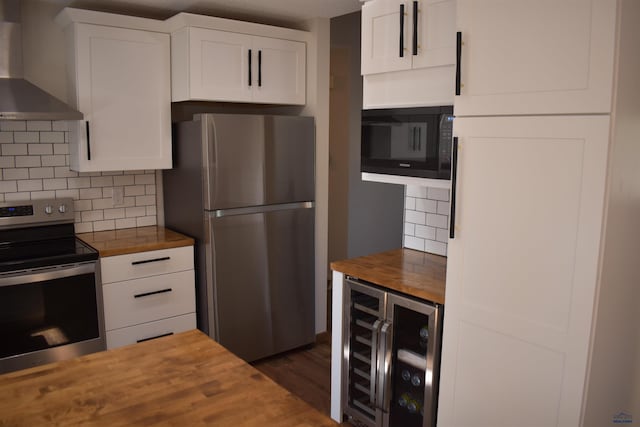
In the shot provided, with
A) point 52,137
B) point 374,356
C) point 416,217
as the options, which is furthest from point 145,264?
point 416,217

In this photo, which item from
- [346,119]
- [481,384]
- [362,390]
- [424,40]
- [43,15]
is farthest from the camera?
[346,119]

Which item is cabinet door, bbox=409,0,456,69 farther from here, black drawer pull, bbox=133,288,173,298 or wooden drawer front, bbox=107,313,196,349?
wooden drawer front, bbox=107,313,196,349

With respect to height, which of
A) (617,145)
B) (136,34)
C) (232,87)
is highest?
(136,34)

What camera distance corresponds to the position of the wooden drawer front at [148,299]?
10.4 ft

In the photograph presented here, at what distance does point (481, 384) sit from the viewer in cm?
213

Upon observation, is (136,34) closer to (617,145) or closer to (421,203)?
(421,203)

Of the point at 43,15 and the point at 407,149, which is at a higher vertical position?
the point at 43,15

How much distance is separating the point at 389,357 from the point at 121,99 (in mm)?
2199

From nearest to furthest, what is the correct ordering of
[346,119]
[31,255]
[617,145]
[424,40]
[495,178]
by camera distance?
[617,145], [495,178], [424,40], [31,255], [346,119]

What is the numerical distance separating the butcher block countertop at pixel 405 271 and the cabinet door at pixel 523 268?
0.16 m

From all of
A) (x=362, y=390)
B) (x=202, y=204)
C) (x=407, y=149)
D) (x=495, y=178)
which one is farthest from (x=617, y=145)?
(x=202, y=204)

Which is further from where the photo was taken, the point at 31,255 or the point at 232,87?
the point at 232,87

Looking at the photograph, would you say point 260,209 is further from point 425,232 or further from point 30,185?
point 30,185

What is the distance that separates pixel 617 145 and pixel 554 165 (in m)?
0.19
